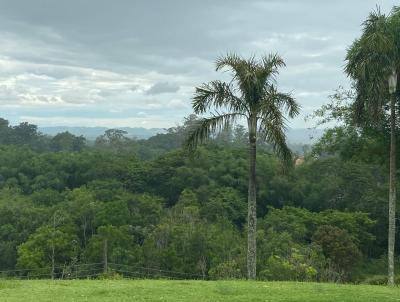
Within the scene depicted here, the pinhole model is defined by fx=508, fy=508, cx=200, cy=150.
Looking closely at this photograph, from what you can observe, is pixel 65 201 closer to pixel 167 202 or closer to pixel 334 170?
pixel 167 202

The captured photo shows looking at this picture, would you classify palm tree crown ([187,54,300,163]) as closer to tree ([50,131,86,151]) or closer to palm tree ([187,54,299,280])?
palm tree ([187,54,299,280])

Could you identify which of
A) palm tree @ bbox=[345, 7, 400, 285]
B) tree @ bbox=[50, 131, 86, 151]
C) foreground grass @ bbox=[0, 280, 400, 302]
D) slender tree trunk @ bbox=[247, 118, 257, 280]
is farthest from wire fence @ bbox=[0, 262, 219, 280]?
tree @ bbox=[50, 131, 86, 151]

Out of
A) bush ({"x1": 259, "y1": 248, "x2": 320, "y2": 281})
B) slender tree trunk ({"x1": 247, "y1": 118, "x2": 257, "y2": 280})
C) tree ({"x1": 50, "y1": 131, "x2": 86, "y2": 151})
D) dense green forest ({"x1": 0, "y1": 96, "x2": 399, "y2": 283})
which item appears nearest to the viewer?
slender tree trunk ({"x1": 247, "y1": 118, "x2": 257, "y2": 280})

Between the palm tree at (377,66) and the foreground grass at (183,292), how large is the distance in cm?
445

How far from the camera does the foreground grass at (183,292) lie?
347 inches

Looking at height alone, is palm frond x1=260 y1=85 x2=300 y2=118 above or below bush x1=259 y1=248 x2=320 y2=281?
above

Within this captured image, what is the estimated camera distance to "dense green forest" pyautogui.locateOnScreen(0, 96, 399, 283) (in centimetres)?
3212

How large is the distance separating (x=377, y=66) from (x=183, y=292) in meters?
7.78

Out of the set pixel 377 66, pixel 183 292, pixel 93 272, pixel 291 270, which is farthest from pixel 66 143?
pixel 183 292

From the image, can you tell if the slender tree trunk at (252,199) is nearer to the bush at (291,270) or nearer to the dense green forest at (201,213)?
the dense green forest at (201,213)

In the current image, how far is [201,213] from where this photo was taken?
46.9 meters

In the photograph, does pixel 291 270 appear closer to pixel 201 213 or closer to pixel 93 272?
pixel 93 272

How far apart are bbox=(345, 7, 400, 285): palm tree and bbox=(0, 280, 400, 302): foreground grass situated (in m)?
4.45

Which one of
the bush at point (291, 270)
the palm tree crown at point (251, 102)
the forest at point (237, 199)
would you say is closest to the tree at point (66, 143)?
the forest at point (237, 199)
